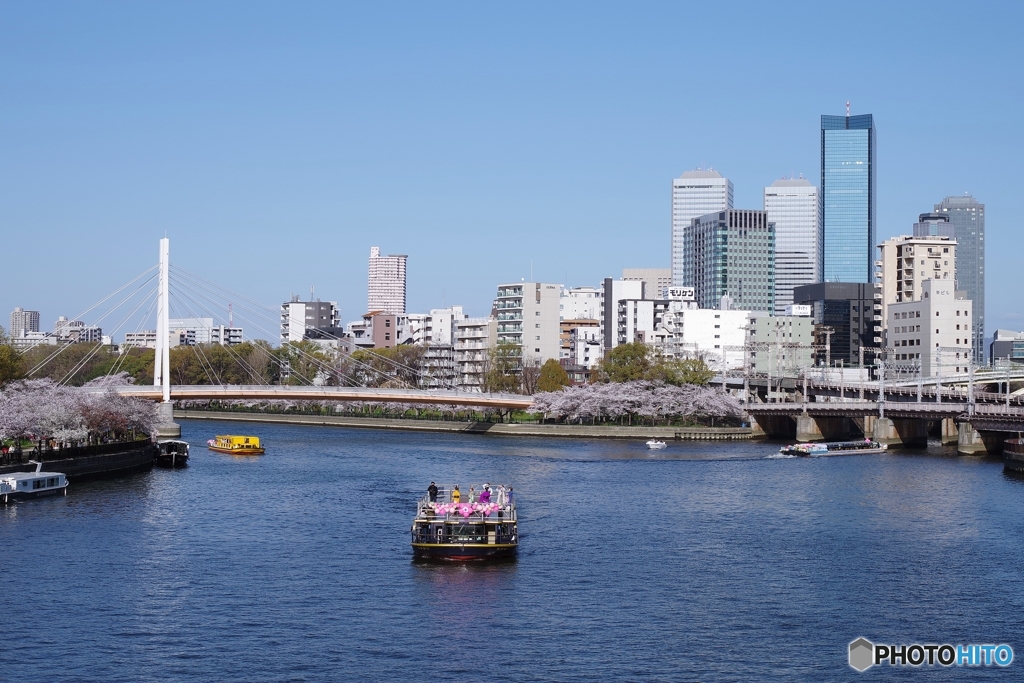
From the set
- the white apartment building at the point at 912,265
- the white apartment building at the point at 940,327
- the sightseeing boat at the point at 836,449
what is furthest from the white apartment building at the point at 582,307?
the sightseeing boat at the point at 836,449

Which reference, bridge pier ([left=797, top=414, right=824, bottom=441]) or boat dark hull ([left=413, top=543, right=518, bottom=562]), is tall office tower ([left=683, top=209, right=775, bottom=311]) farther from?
boat dark hull ([left=413, top=543, right=518, bottom=562])

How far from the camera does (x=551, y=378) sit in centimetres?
9431

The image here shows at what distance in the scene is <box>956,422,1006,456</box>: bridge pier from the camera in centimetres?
6431

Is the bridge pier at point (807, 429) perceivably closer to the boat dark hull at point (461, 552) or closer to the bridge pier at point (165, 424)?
the bridge pier at point (165, 424)

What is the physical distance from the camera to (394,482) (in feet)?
161

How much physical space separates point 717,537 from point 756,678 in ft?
45.4

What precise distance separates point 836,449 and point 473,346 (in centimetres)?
5687

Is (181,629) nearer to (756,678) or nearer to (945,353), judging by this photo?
(756,678)

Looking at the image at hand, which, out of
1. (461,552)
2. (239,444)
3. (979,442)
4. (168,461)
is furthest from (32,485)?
(979,442)

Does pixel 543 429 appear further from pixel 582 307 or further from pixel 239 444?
pixel 582 307

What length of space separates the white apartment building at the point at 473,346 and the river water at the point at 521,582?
66184 mm

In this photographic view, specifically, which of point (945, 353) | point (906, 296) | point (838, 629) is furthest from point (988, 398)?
point (838, 629)

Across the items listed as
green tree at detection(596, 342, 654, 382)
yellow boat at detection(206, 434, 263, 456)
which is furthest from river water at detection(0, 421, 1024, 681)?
green tree at detection(596, 342, 654, 382)

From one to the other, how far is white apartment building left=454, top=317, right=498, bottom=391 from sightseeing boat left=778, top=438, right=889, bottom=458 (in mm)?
51762
